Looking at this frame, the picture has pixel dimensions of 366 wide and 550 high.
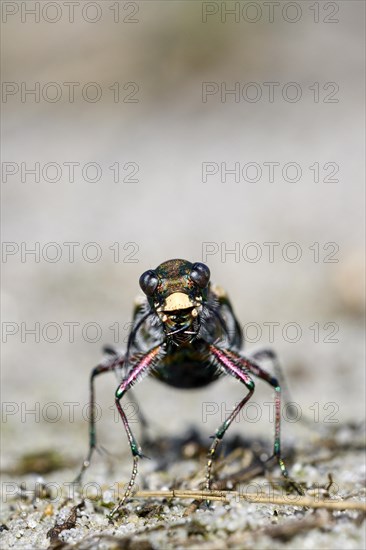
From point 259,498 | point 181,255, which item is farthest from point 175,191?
point 259,498

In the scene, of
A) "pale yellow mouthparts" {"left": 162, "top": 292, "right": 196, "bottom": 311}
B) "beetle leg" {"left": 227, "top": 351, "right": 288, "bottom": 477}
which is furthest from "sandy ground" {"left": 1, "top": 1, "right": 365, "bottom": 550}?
"pale yellow mouthparts" {"left": 162, "top": 292, "right": 196, "bottom": 311}

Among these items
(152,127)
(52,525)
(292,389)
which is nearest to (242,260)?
(292,389)

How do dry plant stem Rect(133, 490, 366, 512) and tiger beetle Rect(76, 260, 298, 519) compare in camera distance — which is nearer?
dry plant stem Rect(133, 490, 366, 512)

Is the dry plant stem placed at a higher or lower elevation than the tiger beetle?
lower

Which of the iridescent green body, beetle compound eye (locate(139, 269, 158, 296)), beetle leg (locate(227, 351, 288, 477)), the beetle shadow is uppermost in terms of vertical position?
beetle compound eye (locate(139, 269, 158, 296))

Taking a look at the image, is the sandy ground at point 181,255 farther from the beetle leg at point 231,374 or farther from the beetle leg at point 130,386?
the beetle leg at point 231,374

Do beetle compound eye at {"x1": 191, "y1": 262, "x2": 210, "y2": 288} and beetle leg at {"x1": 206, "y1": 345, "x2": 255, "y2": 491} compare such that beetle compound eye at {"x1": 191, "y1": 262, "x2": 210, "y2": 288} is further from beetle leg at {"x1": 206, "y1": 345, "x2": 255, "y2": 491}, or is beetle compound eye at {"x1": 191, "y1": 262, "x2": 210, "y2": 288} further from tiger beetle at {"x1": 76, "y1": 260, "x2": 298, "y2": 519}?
beetle leg at {"x1": 206, "y1": 345, "x2": 255, "y2": 491}

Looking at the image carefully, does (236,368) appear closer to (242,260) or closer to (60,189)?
(242,260)

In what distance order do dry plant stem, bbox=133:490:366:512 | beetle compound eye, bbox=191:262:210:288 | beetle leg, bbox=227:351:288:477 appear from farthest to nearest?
beetle leg, bbox=227:351:288:477 → beetle compound eye, bbox=191:262:210:288 → dry plant stem, bbox=133:490:366:512
